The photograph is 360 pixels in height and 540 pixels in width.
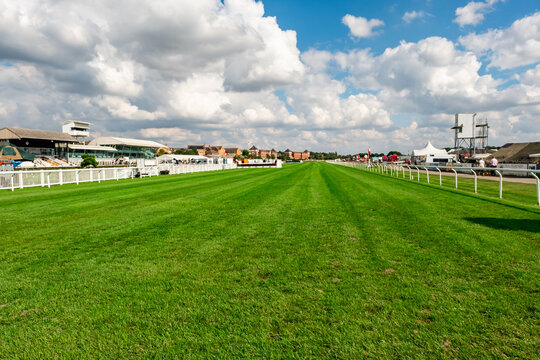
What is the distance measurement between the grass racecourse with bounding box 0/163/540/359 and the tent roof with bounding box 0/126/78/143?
8917 centimetres

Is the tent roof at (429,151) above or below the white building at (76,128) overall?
below

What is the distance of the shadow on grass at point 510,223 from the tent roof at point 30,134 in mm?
95568

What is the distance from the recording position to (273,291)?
3494mm

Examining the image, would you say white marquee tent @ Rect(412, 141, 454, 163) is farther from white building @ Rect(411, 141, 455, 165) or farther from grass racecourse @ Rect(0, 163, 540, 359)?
grass racecourse @ Rect(0, 163, 540, 359)

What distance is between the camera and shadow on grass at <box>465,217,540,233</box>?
21.3ft

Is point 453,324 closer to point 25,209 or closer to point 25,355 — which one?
point 25,355

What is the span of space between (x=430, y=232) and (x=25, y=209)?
12570 mm

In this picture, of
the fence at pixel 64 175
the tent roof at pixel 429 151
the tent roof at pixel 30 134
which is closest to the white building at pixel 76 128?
the tent roof at pixel 30 134

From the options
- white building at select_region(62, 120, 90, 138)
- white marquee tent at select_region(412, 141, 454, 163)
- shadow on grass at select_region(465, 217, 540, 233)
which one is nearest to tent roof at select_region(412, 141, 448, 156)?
white marquee tent at select_region(412, 141, 454, 163)

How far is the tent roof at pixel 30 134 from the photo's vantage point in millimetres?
73125

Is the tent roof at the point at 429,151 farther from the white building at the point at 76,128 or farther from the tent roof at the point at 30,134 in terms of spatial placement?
the white building at the point at 76,128

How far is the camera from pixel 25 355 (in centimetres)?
246

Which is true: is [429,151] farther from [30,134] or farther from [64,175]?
[30,134]

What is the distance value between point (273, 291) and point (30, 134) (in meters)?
97.6
